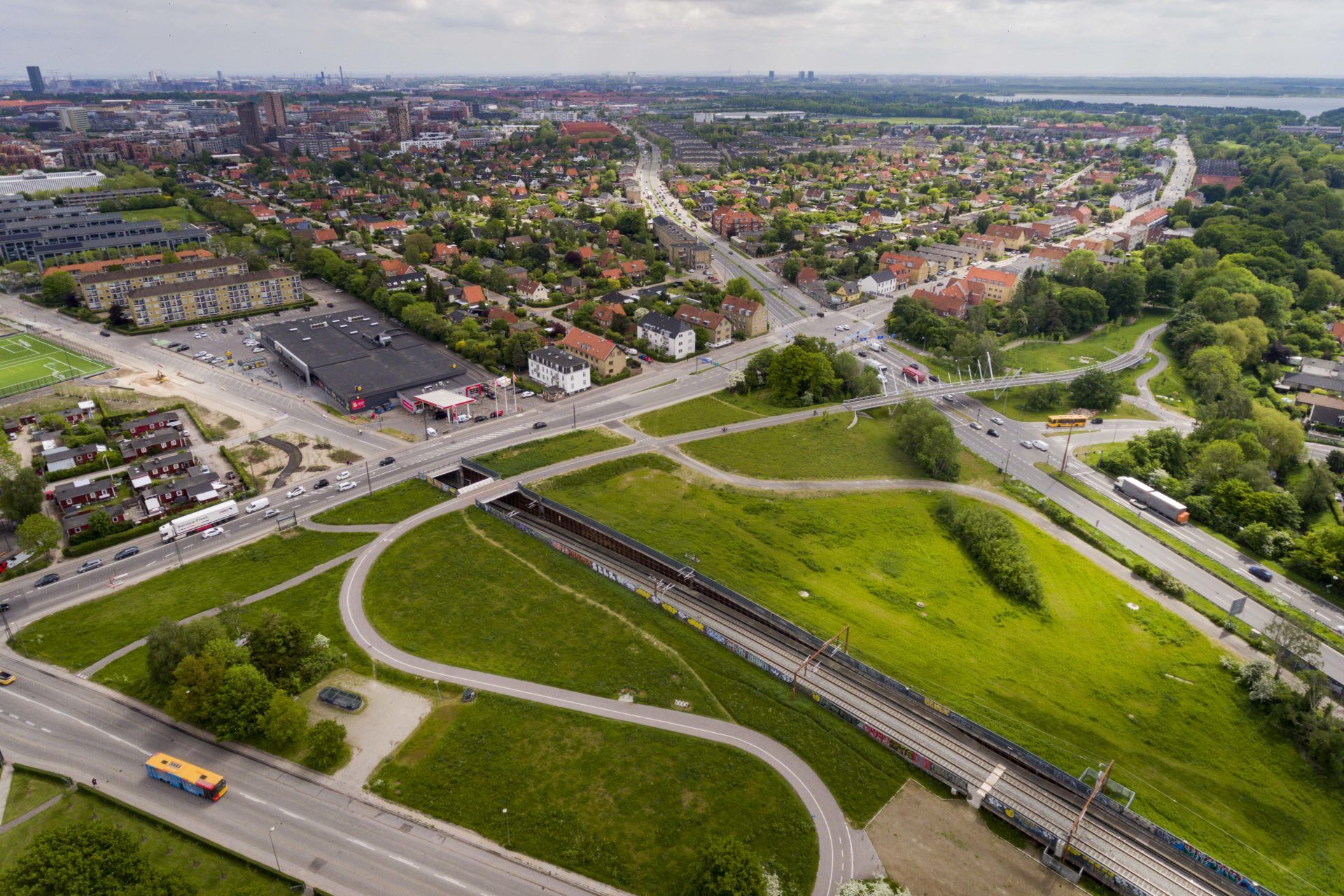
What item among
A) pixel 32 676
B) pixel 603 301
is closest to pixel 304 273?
pixel 603 301

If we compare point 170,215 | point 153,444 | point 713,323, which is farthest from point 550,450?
point 170,215

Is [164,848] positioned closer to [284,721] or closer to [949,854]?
[284,721]

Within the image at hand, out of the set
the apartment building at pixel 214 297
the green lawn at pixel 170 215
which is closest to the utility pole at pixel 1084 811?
the apartment building at pixel 214 297

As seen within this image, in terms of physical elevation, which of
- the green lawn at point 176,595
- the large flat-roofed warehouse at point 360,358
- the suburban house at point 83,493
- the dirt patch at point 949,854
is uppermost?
the large flat-roofed warehouse at point 360,358

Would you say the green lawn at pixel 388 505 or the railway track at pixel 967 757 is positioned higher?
the green lawn at pixel 388 505

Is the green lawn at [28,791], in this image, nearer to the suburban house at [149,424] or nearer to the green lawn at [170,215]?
the suburban house at [149,424]

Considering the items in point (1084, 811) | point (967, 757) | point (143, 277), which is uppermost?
point (143, 277)

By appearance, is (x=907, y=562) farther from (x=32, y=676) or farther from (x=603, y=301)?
(x=603, y=301)
